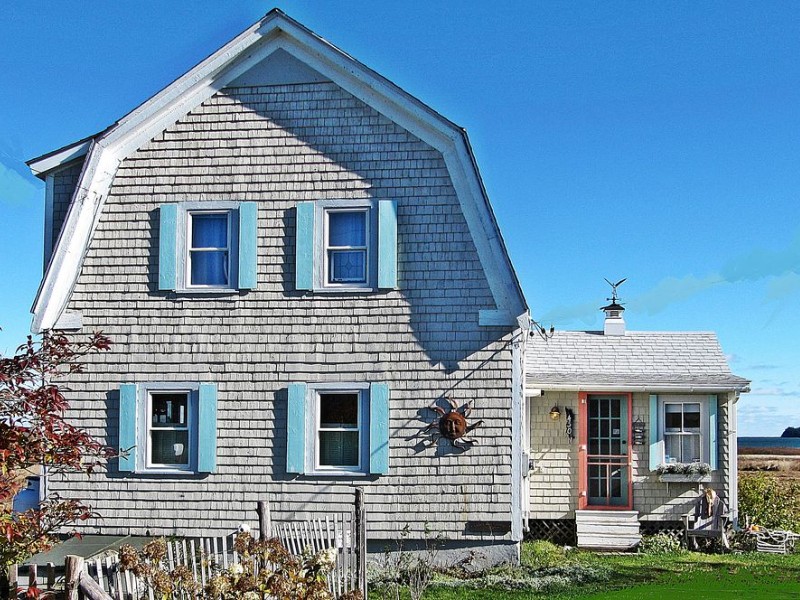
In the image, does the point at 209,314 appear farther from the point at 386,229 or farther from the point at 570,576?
the point at 570,576

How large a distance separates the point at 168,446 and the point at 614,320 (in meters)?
9.78

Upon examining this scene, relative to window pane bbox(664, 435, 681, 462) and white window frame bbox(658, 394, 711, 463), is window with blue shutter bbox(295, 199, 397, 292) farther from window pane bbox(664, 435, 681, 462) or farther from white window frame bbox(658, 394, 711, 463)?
window pane bbox(664, 435, 681, 462)

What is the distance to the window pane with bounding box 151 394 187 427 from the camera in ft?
46.5

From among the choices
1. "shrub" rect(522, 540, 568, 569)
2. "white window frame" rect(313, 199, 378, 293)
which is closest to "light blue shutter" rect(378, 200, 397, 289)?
"white window frame" rect(313, 199, 378, 293)

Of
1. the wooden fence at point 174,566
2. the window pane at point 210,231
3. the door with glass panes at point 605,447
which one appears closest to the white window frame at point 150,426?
the wooden fence at point 174,566

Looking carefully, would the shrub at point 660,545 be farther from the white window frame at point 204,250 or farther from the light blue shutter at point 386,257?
the white window frame at point 204,250

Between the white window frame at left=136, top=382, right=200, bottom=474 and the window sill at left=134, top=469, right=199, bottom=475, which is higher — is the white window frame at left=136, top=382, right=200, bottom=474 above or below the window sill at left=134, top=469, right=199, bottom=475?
above

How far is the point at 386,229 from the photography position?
44.9 feet

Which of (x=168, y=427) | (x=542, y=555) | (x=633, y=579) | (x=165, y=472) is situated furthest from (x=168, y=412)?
(x=633, y=579)

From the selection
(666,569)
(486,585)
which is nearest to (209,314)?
(486,585)

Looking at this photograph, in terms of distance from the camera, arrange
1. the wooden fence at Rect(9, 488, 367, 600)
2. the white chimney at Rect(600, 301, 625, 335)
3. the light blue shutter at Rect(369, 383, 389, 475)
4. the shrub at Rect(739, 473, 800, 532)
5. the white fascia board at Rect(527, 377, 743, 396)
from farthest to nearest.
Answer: the white chimney at Rect(600, 301, 625, 335) → the shrub at Rect(739, 473, 800, 532) → the white fascia board at Rect(527, 377, 743, 396) → the light blue shutter at Rect(369, 383, 389, 475) → the wooden fence at Rect(9, 488, 367, 600)

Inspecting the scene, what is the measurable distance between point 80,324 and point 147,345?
108 cm

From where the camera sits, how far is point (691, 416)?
56.6ft

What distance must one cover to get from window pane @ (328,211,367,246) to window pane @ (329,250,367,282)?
6.0 inches
